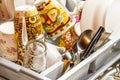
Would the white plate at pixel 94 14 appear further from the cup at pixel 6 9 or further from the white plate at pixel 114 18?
the cup at pixel 6 9

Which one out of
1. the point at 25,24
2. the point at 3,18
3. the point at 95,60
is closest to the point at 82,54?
the point at 95,60

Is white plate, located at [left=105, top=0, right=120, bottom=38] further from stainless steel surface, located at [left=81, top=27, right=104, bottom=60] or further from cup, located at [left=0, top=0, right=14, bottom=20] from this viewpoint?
cup, located at [left=0, top=0, right=14, bottom=20]

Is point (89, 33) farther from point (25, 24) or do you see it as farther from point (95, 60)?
point (25, 24)

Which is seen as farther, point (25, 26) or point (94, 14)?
point (94, 14)

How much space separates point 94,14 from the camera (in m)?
0.85

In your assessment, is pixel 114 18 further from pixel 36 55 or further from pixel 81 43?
pixel 36 55

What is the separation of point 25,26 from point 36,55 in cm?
9

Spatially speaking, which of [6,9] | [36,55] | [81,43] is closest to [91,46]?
[81,43]

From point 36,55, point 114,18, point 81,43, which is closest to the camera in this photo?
point 36,55

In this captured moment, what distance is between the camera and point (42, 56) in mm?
680

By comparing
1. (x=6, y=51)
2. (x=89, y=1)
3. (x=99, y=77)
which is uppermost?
(x=89, y=1)

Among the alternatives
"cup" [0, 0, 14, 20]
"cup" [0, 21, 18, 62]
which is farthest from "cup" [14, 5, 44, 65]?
"cup" [0, 0, 14, 20]

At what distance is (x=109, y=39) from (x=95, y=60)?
4.6 inches

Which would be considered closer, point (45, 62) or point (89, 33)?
point (45, 62)
